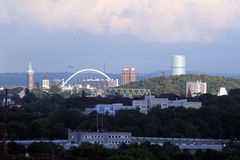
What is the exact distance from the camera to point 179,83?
149000 millimetres

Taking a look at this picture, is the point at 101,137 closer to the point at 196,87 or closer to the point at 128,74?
the point at 196,87

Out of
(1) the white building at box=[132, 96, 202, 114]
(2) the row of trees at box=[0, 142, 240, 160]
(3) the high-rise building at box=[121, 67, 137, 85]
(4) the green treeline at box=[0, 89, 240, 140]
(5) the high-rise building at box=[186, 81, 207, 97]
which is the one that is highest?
(3) the high-rise building at box=[121, 67, 137, 85]

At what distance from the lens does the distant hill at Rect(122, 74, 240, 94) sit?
14362 cm

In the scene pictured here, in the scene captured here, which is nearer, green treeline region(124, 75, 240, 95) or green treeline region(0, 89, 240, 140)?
green treeline region(0, 89, 240, 140)

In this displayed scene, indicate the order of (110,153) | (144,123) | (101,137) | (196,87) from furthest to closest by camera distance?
(196,87) → (144,123) → (101,137) → (110,153)

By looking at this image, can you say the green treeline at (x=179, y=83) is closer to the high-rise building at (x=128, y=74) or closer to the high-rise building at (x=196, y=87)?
the high-rise building at (x=196, y=87)

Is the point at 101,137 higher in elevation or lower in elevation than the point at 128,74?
lower

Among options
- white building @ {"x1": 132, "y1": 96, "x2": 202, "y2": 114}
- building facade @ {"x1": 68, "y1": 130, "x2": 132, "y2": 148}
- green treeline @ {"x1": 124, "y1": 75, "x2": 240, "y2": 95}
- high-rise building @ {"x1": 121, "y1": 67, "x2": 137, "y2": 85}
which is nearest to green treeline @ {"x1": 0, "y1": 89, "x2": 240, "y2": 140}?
building facade @ {"x1": 68, "y1": 130, "x2": 132, "y2": 148}

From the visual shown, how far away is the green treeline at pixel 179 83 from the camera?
144 metres

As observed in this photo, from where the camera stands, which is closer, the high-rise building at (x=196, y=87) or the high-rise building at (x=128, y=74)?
the high-rise building at (x=196, y=87)

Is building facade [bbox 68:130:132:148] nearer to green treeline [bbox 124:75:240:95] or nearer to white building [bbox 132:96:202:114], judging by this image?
white building [bbox 132:96:202:114]

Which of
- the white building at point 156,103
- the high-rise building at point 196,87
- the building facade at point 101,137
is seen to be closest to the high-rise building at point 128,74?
the high-rise building at point 196,87

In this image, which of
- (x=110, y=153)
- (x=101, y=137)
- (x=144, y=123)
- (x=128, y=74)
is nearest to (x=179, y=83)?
(x=128, y=74)

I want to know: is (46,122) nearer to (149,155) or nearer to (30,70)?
(149,155)
